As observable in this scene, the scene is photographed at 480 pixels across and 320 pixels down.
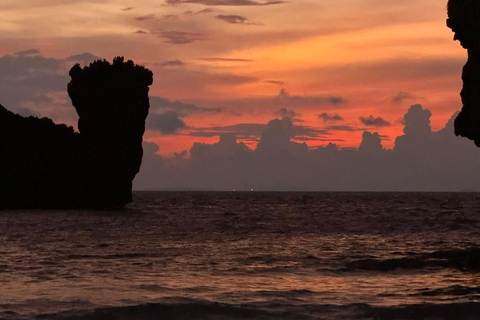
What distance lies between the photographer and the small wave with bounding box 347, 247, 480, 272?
2511 centimetres

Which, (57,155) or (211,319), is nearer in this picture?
(211,319)

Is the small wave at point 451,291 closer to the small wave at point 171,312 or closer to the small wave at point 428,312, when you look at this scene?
the small wave at point 428,312

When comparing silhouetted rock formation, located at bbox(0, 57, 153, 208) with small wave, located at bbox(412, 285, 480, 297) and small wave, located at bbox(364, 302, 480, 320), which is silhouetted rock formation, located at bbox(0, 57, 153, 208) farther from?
small wave, located at bbox(364, 302, 480, 320)

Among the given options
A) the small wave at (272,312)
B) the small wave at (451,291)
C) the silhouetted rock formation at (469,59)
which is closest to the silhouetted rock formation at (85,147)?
the silhouetted rock formation at (469,59)

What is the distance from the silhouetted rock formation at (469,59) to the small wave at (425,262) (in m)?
5.03

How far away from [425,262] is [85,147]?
253 ft

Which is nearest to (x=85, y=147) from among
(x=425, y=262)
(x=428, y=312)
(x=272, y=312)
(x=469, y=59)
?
(x=469, y=59)

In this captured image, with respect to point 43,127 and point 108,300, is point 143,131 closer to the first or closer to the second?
point 43,127

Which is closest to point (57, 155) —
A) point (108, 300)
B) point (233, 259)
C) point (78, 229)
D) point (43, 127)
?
point (43, 127)

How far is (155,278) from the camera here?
2211cm

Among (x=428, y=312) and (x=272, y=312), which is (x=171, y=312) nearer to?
(x=272, y=312)

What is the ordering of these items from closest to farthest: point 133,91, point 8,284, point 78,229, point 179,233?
point 8,284
point 179,233
point 78,229
point 133,91

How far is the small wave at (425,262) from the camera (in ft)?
82.4

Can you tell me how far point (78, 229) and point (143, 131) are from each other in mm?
53652
